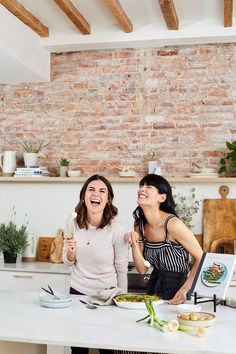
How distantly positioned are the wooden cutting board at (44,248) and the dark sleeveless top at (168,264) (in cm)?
252

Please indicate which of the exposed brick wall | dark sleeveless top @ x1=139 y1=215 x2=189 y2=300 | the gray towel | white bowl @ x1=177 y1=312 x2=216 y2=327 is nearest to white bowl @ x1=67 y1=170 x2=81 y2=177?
the exposed brick wall

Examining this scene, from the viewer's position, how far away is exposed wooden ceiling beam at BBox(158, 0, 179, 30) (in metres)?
4.62

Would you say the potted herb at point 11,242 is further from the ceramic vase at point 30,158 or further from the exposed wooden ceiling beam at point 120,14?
the exposed wooden ceiling beam at point 120,14

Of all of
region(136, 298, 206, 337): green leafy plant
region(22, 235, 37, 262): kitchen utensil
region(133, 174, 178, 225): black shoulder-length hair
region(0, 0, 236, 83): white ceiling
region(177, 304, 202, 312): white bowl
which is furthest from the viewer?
region(22, 235, 37, 262): kitchen utensil

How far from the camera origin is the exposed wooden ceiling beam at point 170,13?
4621 millimetres

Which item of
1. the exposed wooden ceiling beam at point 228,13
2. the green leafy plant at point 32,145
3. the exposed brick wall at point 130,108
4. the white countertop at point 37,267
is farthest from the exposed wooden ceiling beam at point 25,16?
the white countertop at point 37,267

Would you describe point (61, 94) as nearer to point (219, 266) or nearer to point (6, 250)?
point (6, 250)

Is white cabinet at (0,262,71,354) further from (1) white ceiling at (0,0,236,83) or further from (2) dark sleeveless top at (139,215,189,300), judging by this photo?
(1) white ceiling at (0,0,236,83)

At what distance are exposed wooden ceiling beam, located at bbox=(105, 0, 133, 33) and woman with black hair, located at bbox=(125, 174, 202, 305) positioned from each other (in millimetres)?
1901

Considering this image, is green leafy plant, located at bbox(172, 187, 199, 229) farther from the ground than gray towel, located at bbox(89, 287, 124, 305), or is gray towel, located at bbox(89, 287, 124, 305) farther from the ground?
green leafy plant, located at bbox(172, 187, 199, 229)

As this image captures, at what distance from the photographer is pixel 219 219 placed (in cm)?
547

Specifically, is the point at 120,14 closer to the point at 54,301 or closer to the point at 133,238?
the point at 133,238

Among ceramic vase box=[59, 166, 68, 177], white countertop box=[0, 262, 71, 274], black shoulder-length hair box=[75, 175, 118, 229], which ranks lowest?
white countertop box=[0, 262, 71, 274]

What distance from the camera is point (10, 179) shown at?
5809 millimetres
